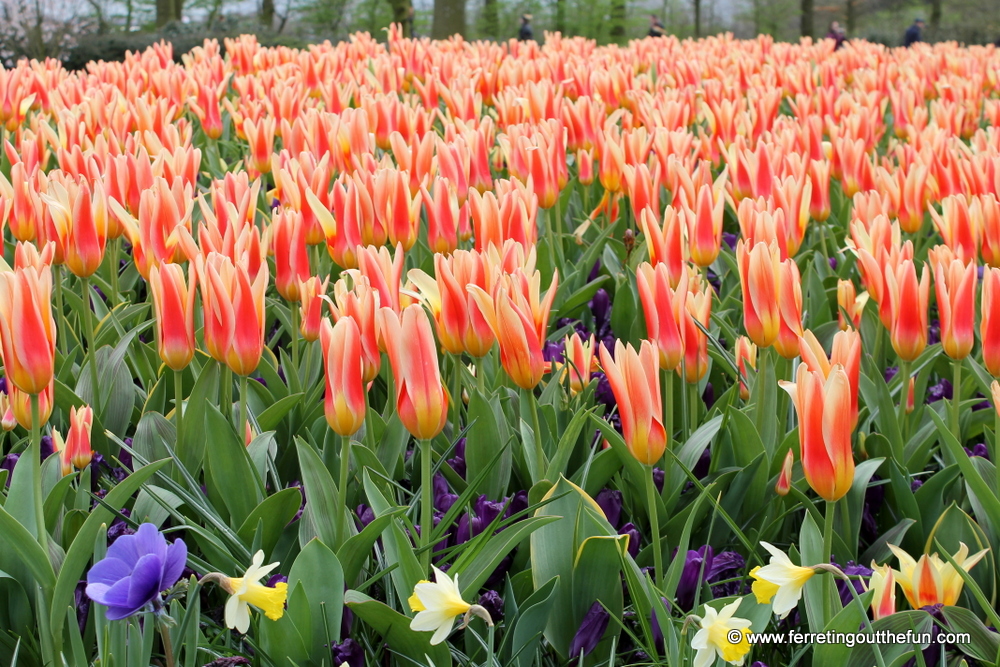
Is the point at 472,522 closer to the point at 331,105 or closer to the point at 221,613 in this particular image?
the point at 221,613

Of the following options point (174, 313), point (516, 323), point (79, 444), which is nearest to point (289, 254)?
point (174, 313)

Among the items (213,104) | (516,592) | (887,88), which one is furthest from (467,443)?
(887,88)

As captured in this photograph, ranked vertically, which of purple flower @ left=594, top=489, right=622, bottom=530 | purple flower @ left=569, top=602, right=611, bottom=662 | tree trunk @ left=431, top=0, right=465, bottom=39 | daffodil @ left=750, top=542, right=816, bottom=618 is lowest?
purple flower @ left=569, top=602, right=611, bottom=662

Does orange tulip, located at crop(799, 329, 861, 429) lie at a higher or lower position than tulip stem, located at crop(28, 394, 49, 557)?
higher

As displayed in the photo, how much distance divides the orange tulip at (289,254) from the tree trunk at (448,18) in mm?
16116

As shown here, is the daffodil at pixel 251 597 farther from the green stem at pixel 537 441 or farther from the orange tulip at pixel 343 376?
the green stem at pixel 537 441

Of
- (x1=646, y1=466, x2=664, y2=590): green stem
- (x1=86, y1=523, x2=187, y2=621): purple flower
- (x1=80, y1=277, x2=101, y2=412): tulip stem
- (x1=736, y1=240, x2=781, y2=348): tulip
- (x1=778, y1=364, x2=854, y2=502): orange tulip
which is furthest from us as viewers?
(x1=80, y1=277, x2=101, y2=412): tulip stem

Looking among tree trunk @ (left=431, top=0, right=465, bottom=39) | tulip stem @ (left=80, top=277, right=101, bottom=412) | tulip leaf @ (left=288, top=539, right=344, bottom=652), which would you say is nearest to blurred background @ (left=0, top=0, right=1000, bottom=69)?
tree trunk @ (left=431, top=0, right=465, bottom=39)

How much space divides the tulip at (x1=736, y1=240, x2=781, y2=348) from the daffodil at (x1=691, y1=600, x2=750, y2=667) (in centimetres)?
74

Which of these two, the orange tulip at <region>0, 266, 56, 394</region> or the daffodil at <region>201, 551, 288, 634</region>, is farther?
the orange tulip at <region>0, 266, 56, 394</region>

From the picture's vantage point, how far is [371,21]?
2708cm

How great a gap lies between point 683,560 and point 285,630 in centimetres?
66

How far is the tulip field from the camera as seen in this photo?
138cm

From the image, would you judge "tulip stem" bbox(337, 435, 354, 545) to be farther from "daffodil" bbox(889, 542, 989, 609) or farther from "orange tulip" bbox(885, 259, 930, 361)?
"orange tulip" bbox(885, 259, 930, 361)
